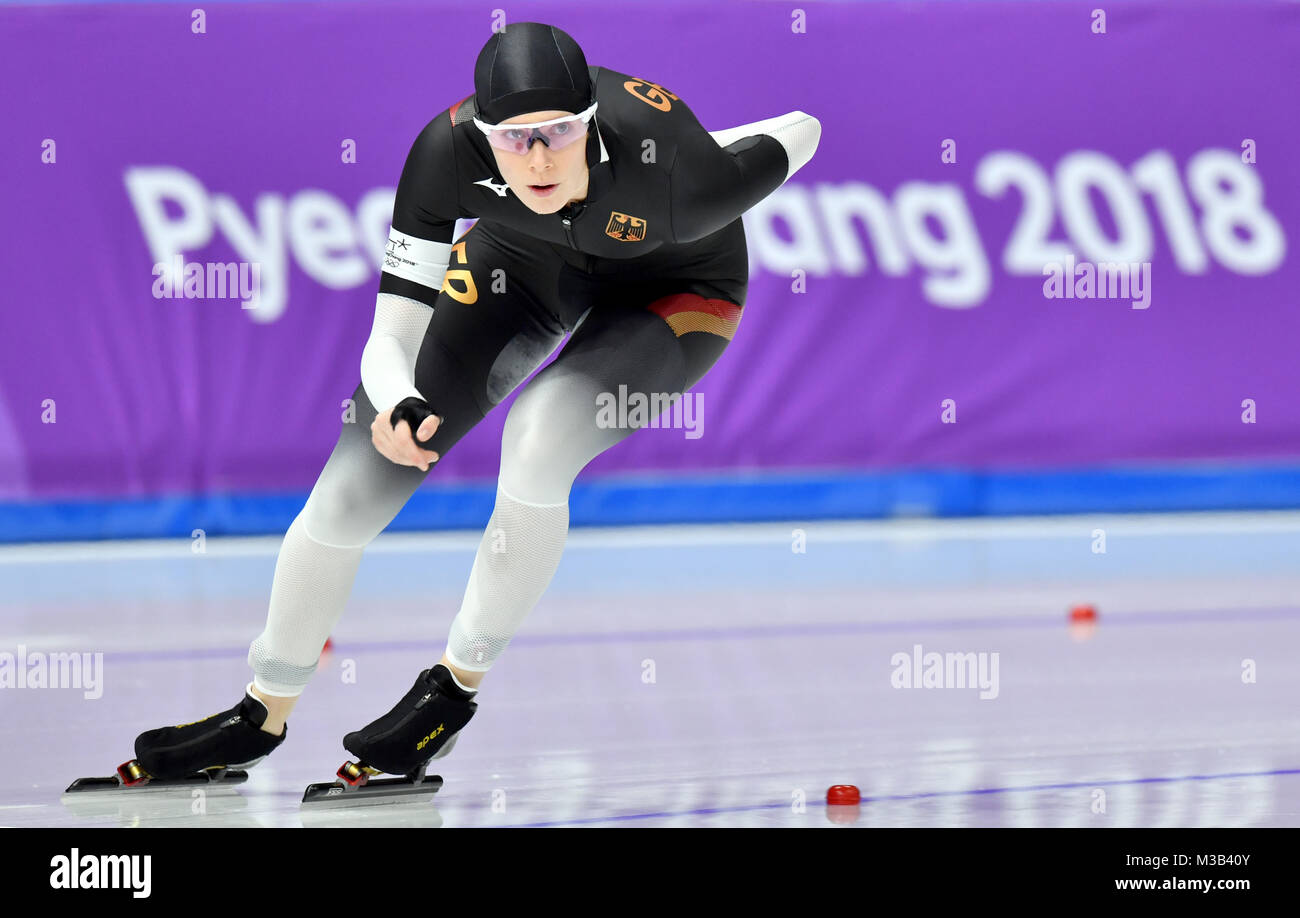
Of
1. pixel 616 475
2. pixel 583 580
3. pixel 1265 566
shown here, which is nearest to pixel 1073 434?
pixel 1265 566

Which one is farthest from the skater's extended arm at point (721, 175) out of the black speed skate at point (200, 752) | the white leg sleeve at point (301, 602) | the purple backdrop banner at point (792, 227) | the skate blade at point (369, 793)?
the purple backdrop banner at point (792, 227)

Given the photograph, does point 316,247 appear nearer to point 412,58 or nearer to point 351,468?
point 412,58

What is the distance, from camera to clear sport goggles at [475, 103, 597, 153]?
2.84 m

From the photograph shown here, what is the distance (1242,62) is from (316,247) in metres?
4.16

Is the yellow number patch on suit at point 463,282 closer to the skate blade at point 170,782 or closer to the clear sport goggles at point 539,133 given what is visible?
the clear sport goggles at point 539,133

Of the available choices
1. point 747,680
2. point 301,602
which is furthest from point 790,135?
point 747,680

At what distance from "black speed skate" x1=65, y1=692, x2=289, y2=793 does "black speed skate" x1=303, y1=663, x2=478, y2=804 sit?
20cm

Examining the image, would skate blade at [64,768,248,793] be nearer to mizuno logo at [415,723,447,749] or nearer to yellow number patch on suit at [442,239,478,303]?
mizuno logo at [415,723,447,749]

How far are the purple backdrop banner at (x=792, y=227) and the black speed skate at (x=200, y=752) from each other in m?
3.75

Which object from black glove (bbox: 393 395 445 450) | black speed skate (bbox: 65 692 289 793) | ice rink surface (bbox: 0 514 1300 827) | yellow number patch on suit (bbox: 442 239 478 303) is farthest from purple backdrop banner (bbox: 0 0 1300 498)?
black glove (bbox: 393 395 445 450)

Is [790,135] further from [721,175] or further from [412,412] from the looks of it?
[412,412]

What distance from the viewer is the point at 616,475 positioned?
23.4 feet

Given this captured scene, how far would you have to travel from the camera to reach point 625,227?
121 inches

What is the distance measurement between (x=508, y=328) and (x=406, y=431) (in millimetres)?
578
